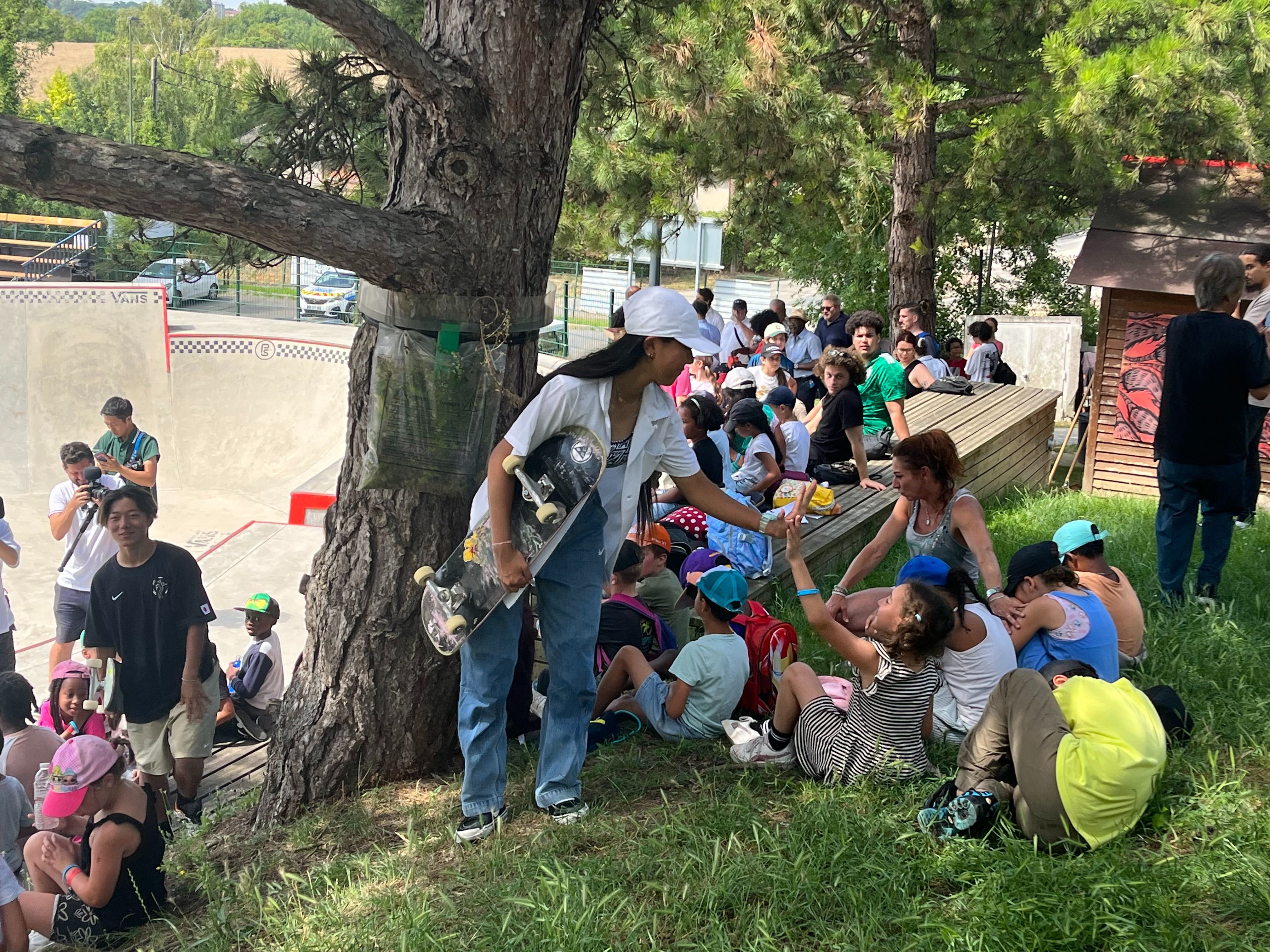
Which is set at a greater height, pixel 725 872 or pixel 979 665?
pixel 979 665

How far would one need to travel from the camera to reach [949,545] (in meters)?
4.69

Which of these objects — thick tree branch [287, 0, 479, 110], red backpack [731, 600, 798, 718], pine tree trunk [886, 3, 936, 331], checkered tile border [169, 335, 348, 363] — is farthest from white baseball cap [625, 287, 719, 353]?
checkered tile border [169, 335, 348, 363]

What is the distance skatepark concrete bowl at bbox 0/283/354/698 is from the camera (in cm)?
1521

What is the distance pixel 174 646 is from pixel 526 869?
2.90m

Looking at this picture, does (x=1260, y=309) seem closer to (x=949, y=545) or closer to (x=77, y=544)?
(x=949, y=545)

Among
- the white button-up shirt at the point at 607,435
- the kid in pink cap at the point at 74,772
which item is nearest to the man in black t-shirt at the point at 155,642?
the kid in pink cap at the point at 74,772

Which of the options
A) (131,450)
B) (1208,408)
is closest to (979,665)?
(1208,408)

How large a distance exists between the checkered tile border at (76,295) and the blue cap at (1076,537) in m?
18.0

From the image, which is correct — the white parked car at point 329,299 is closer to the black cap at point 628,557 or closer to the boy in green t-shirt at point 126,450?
the boy in green t-shirt at point 126,450

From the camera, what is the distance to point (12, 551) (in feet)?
25.9

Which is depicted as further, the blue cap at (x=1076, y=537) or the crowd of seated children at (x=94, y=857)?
the blue cap at (x=1076, y=537)

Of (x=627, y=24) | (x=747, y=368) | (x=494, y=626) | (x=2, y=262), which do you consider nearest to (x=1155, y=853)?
(x=494, y=626)

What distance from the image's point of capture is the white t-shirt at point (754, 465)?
23.1 ft

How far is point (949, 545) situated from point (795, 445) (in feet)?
9.52
